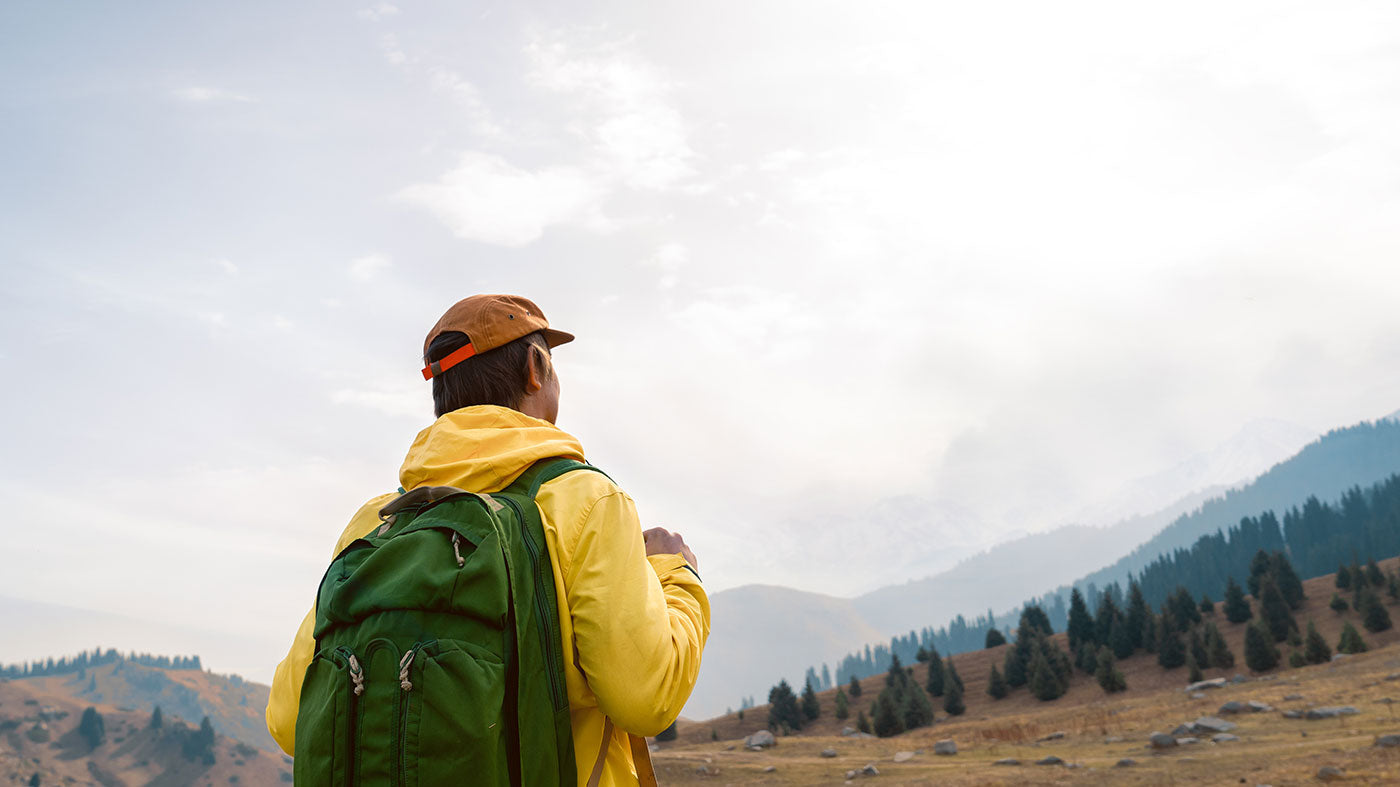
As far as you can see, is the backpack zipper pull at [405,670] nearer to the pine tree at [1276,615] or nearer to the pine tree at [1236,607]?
the pine tree at [1276,615]

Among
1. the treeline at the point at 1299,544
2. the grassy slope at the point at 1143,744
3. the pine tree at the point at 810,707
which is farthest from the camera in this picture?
the treeline at the point at 1299,544

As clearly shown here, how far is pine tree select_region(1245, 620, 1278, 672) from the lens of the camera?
48906 mm

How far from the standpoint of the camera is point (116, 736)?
595 ft

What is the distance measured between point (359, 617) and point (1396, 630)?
226 feet

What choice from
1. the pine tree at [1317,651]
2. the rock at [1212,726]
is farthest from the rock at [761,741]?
the pine tree at [1317,651]

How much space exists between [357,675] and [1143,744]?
27.4m

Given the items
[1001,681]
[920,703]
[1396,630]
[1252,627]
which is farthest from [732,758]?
[1396,630]

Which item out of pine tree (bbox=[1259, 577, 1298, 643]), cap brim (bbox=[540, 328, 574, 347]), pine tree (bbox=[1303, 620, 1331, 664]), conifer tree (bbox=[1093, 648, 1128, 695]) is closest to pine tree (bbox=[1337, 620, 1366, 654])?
pine tree (bbox=[1303, 620, 1331, 664])

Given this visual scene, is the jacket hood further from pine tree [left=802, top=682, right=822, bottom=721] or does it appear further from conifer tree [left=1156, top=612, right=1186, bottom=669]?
pine tree [left=802, top=682, right=822, bottom=721]

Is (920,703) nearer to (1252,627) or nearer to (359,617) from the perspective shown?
(1252,627)

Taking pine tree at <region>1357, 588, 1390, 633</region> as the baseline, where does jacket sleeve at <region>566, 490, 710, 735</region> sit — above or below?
above

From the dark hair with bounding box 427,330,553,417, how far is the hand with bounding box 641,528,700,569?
2.09 feet

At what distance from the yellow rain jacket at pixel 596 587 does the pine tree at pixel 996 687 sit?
2402 inches

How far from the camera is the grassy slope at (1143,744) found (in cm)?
1839
